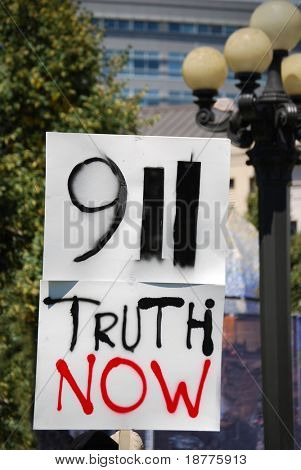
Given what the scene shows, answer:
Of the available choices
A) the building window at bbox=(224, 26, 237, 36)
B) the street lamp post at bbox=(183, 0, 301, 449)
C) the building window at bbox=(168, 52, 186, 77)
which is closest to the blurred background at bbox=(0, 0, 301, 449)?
the street lamp post at bbox=(183, 0, 301, 449)

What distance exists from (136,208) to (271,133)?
11.3 ft

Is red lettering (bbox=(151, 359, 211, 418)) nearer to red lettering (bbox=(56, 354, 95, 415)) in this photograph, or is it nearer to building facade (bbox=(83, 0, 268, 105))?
red lettering (bbox=(56, 354, 95, 415))

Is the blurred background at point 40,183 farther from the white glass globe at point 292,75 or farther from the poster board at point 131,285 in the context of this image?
the poster board at point 131,285

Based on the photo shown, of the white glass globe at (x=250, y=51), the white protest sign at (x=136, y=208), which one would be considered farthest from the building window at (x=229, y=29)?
the white protest sign at (x=136, y=208)

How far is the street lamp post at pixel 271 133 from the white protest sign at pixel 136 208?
296 centimetres

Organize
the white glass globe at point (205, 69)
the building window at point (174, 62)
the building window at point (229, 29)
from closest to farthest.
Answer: the white glass globe at point (205, 69), the building window at point (174, 62), the building window at point (229, 29)

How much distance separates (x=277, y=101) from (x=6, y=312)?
5504mm

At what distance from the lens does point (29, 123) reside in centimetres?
1352

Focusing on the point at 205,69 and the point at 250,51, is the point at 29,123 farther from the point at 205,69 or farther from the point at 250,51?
the point at 250,51

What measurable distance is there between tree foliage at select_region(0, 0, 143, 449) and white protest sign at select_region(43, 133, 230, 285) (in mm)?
7900

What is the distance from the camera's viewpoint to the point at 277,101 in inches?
299

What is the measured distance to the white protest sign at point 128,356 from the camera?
4.18 m

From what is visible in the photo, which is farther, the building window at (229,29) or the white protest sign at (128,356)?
the building window at (229,29)

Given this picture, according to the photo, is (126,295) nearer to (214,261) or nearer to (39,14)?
(214,261)
